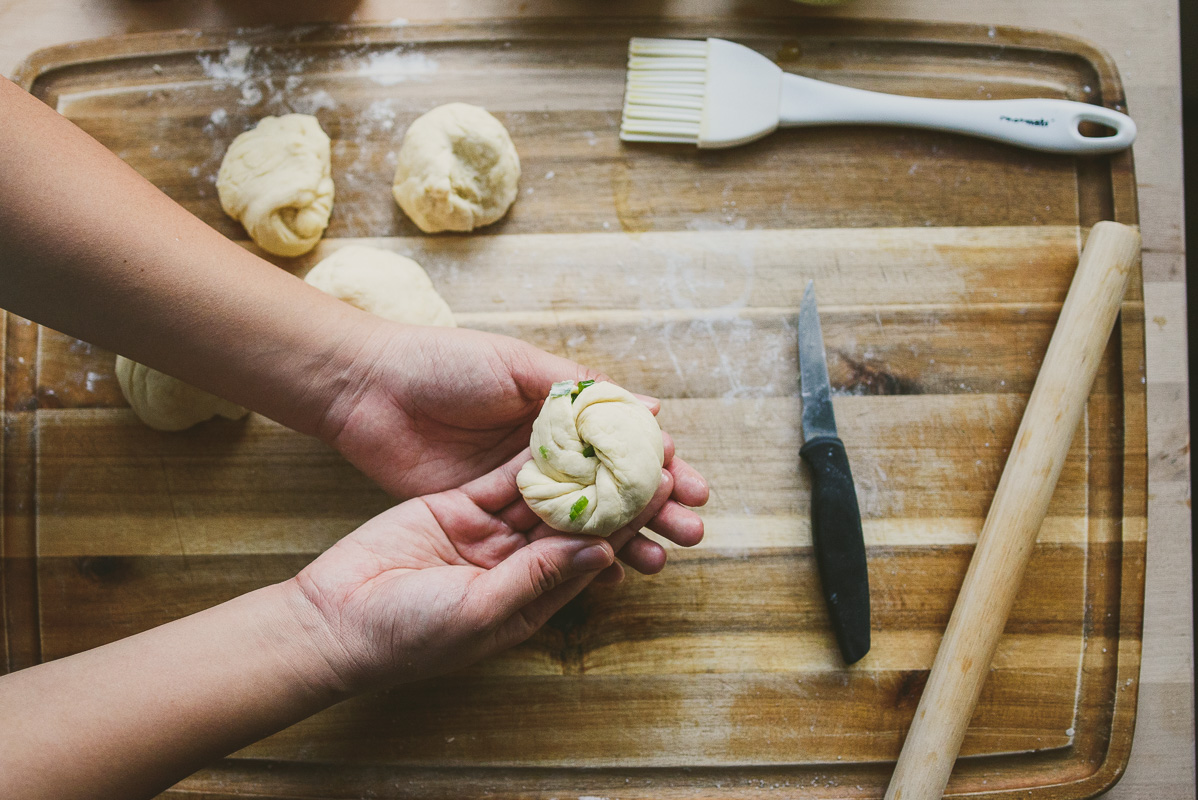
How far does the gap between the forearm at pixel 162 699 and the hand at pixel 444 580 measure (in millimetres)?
68

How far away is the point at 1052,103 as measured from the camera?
1964 millimetres

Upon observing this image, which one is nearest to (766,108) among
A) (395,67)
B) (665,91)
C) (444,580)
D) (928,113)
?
(665,91)

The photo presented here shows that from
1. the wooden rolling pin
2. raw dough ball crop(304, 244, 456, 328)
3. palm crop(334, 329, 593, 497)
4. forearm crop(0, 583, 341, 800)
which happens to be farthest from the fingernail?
the wooden rolling pin

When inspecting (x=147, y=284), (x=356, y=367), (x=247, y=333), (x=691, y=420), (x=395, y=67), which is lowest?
(x=691, y=420)

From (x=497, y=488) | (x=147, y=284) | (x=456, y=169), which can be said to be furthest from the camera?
(x=456, y=169)

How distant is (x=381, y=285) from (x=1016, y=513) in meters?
1.71

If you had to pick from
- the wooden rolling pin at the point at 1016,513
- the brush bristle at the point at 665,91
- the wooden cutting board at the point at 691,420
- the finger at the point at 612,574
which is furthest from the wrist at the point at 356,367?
the wooden rolling pin at the point at 1016,513

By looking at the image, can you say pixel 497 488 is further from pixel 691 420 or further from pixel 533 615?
pixel 691 420

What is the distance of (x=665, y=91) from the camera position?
2.01 meters

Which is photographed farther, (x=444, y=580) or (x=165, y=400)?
(x=165, y=400)

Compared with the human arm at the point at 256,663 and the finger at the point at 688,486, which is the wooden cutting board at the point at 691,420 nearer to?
the finger at the point at 688,486

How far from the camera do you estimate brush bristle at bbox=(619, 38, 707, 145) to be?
2.00 metres

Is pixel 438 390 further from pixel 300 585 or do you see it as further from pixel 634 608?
pixel 634 608

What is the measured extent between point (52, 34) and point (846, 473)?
2584 mm
